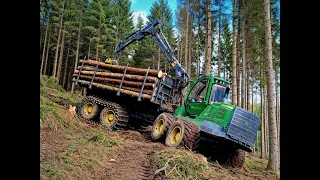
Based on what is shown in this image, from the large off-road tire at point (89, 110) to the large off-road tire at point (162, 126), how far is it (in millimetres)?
2681

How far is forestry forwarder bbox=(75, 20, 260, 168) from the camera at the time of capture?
19.3ft

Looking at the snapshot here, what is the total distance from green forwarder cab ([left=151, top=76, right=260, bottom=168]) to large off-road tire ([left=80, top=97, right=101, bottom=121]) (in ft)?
8.84

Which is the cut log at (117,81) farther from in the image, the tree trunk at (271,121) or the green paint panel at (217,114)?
the tree trunk at (271,121)

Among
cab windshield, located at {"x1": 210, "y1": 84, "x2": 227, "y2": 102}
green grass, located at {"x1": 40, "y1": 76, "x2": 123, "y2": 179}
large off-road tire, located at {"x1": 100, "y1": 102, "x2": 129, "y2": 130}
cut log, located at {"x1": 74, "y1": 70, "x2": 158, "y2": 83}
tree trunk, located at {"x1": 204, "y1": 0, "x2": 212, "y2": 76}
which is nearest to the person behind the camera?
green grass, located at {"x1": 40, "y1": 76, "x2": 123, "y2": 179}

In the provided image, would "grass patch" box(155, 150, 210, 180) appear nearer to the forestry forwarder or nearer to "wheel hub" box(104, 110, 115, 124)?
the forestry forwarder

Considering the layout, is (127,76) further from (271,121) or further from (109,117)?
(271,121)

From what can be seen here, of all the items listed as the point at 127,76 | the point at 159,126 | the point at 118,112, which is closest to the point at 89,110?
the point at 118,112

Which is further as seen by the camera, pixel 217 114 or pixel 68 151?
pixel 217 114

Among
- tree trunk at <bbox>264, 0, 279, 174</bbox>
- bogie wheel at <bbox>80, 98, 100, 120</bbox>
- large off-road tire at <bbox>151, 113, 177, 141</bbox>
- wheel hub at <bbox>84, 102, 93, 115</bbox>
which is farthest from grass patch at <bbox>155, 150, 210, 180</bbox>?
wheel hub at <bbox>84, 102, 93, 115</bbox>

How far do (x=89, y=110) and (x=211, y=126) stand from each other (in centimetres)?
507

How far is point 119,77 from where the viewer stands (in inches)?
330
